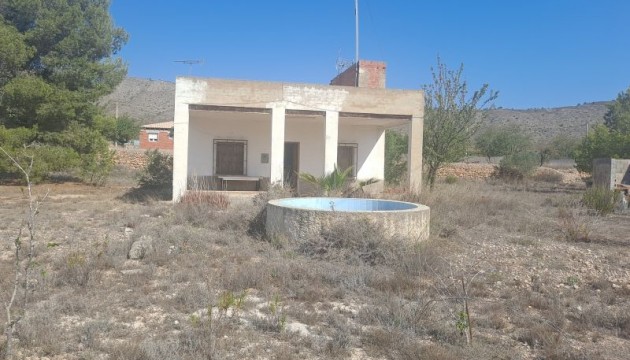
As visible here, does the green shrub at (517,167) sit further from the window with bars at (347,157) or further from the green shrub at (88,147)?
the green shrub at (88,147)

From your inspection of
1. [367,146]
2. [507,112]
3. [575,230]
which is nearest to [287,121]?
[367,146]

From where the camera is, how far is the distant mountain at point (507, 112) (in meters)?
61.9

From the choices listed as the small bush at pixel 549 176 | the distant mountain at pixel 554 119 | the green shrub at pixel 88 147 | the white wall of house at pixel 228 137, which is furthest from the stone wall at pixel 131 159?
the distant mountain at pixel 554 119

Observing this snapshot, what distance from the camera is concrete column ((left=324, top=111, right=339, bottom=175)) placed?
1434cm

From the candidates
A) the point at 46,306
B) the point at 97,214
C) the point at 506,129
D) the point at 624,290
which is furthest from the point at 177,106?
the point at 506,129

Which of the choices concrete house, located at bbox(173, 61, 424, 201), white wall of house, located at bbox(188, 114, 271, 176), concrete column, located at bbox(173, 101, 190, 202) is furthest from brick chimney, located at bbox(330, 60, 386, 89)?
concrete column, located at bbox(173, 101, 190, 202)

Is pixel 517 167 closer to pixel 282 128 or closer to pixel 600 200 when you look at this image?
pixel 600 200

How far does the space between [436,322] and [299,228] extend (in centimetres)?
379

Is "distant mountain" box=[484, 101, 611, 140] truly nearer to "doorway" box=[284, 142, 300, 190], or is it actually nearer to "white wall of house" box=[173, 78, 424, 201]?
"white wall of house" box=[173, 78, 424, 201]

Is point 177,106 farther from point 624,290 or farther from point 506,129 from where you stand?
point 506,129

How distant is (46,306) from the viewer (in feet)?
16.7

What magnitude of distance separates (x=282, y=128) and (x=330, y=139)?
1456 mm

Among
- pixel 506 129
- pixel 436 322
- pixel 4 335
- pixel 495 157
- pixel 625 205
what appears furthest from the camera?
pixel 506 129

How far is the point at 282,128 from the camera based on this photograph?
14.1 m
